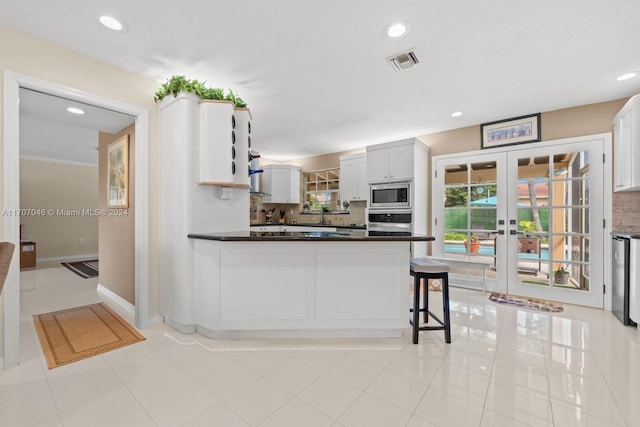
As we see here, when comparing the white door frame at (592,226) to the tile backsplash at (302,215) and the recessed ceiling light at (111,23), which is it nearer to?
the tile backsplash at (302,215)

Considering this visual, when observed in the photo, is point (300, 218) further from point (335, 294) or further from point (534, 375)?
point (534, 375)

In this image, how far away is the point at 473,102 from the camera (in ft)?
10.7

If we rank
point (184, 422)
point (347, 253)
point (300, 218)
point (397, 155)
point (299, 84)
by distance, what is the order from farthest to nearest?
point (300, 218) < point (397, 155) < point (299, 84) < point (347, 253) < point (184, 422)

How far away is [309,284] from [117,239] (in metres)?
2.55

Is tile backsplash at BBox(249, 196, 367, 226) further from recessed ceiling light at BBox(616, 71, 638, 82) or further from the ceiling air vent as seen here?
recessed ceiling light at BBox(616, 71, 638, 82)

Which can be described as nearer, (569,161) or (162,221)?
(162,221)

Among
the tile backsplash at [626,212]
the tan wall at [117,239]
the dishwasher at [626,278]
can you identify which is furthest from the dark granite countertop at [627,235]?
the tan wall at [117,239]

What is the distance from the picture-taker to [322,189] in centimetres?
602

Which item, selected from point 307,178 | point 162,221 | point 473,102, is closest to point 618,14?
point 473,102

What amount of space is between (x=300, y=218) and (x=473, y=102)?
13.3 ft

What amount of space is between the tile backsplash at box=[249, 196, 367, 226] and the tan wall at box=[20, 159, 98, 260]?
410 centimetres

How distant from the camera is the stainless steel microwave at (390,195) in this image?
4.22m

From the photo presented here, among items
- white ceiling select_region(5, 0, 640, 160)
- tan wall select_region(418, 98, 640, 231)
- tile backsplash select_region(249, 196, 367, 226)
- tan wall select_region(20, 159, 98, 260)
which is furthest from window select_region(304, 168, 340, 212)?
tan wall select_region(20, 159, 98, 260)

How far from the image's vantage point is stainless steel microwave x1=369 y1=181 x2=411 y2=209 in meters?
4.22
